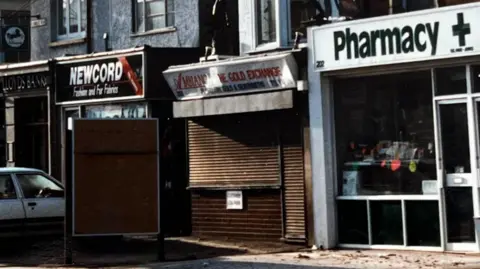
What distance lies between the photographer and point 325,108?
13.5 metres

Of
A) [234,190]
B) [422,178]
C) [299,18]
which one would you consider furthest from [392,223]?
[299,18]

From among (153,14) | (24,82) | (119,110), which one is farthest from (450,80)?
(24,82)

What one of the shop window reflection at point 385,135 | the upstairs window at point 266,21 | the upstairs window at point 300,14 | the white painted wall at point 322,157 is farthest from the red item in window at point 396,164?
the upstairs window at point 266,21

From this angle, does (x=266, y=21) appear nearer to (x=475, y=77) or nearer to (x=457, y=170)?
(x=475, y=77)

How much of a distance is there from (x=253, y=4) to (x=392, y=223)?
16.8ft

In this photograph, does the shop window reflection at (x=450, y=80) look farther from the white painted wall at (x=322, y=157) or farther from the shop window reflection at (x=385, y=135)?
the white painted wall at (x=322, y=157)

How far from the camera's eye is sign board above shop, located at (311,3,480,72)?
11719 mm

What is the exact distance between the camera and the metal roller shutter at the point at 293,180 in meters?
13.8

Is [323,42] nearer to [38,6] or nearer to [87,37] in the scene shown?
[87,37]

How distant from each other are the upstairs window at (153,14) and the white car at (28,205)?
450cm

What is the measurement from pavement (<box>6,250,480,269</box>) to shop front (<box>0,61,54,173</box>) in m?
7.86

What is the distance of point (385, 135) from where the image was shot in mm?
13242

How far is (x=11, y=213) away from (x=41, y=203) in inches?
24.7

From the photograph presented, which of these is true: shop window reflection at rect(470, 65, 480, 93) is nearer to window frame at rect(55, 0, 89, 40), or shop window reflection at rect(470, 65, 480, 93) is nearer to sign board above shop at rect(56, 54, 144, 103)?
sign board above shop at rect(56, 54, 144, 103)
